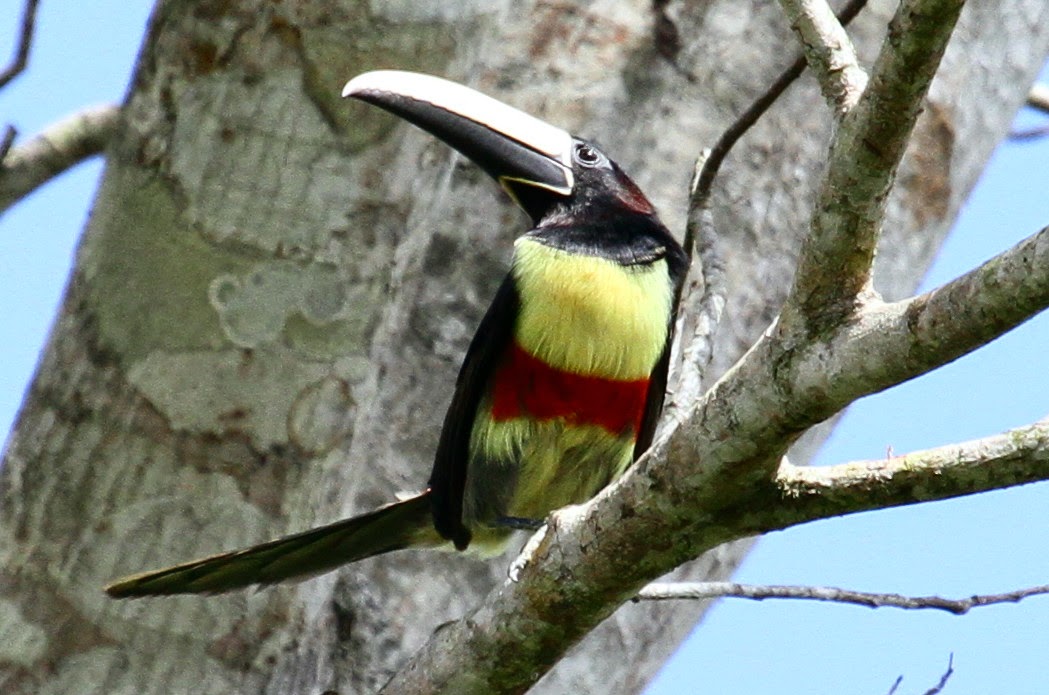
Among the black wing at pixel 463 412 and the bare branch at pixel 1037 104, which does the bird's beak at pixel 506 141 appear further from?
the bare branch at pixel 1037 104

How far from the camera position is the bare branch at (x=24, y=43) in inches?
124

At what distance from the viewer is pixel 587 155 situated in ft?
12.1

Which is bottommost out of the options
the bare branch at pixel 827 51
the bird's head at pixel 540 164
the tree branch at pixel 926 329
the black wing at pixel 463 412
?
the black wing at pixel 463 412

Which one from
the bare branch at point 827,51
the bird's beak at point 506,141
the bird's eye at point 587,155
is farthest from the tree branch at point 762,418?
the bird's eye at point 587,155

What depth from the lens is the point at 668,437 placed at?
7.00 ft

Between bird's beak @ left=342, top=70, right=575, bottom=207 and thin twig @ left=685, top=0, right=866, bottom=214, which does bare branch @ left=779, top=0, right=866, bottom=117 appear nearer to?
thin twig @ left=685, top=0, right=866, bottom=214

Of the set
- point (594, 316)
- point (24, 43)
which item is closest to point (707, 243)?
point (594, 316)

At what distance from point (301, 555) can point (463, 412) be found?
28.9 inches

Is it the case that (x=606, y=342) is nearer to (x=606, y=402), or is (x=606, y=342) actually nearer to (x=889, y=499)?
(x=606, y=402)

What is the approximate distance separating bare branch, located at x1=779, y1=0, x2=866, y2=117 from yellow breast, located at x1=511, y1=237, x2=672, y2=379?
1454 millimetres

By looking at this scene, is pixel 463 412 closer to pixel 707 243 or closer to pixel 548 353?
pixel 548 353

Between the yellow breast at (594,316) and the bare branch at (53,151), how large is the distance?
1147mm

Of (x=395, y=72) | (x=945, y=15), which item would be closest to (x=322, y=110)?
(x=395, y=72)

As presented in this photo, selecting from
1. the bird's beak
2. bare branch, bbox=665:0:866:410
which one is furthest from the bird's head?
bare branch, bbox=665:0:866:410
